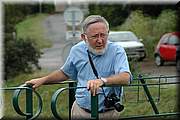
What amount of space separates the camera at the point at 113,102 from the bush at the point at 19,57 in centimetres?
1213

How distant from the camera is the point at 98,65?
3.87m

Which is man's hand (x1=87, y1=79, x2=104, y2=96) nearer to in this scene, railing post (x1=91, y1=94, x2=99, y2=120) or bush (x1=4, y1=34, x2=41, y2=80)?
railing post (x1=91, y1=94, x2=99, y2=120)

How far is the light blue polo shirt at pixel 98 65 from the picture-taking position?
12.6 ft

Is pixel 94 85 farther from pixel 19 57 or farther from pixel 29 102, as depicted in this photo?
pixel 19 57

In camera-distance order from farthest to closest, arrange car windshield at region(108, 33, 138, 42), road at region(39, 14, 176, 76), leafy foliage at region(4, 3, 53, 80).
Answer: car windshield at region(108, 33, 138, 42), road at region(39, 14, 176, 76), leafy foliage at region(4, 3, 53, 80)

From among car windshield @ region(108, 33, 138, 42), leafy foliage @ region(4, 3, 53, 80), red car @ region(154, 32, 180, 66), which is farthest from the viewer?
car windshield @ region(108, 33, 138, 42)

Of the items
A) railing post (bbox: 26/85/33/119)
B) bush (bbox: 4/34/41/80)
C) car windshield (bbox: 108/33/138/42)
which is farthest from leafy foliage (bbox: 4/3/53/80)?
railing post (bbox: 26/85/33/119)

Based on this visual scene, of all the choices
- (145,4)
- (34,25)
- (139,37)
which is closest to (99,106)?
(139,37)

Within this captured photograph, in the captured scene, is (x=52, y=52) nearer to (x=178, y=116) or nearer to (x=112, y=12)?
(x=112, y=12)

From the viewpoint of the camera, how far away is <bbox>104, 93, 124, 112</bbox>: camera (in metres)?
3.84

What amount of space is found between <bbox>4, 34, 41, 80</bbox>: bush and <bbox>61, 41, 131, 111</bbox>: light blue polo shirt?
12.0 metres

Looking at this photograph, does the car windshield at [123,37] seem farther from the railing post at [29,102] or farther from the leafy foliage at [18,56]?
the railing post at [29,102]

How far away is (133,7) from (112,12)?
108 cm

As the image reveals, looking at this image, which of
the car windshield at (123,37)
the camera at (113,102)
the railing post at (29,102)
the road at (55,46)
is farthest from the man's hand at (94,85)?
the car windshield at (123,37)
